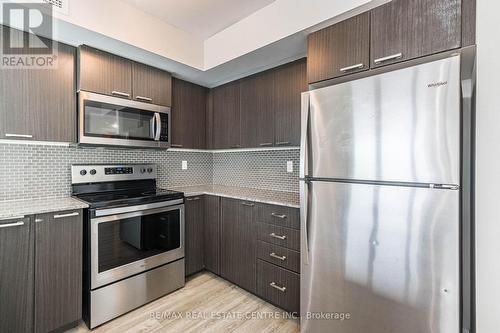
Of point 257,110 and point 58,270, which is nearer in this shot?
point 58,270

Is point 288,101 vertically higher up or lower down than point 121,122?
higher up

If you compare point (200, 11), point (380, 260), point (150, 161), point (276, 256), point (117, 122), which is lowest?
point (276, 256)

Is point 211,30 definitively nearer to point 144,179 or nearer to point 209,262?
point 144,179

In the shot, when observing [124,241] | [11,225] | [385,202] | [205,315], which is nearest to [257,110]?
[385,202]

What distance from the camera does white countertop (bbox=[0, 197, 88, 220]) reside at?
154cm

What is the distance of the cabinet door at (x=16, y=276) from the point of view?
1.51 m

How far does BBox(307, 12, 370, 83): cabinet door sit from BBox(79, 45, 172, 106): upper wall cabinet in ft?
5.01

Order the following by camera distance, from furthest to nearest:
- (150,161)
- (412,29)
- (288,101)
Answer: (150,161) → (288,101) → (412,29)

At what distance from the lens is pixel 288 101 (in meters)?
2.27

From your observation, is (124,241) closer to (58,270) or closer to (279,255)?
(58,270)

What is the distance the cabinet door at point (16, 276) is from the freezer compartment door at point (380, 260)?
6.02ft

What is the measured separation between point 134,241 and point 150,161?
3.24 ft

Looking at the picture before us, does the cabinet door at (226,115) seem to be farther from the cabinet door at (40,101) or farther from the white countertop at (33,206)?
the white countertop at (33,206)

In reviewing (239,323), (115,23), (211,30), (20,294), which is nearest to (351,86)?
(211,30)
